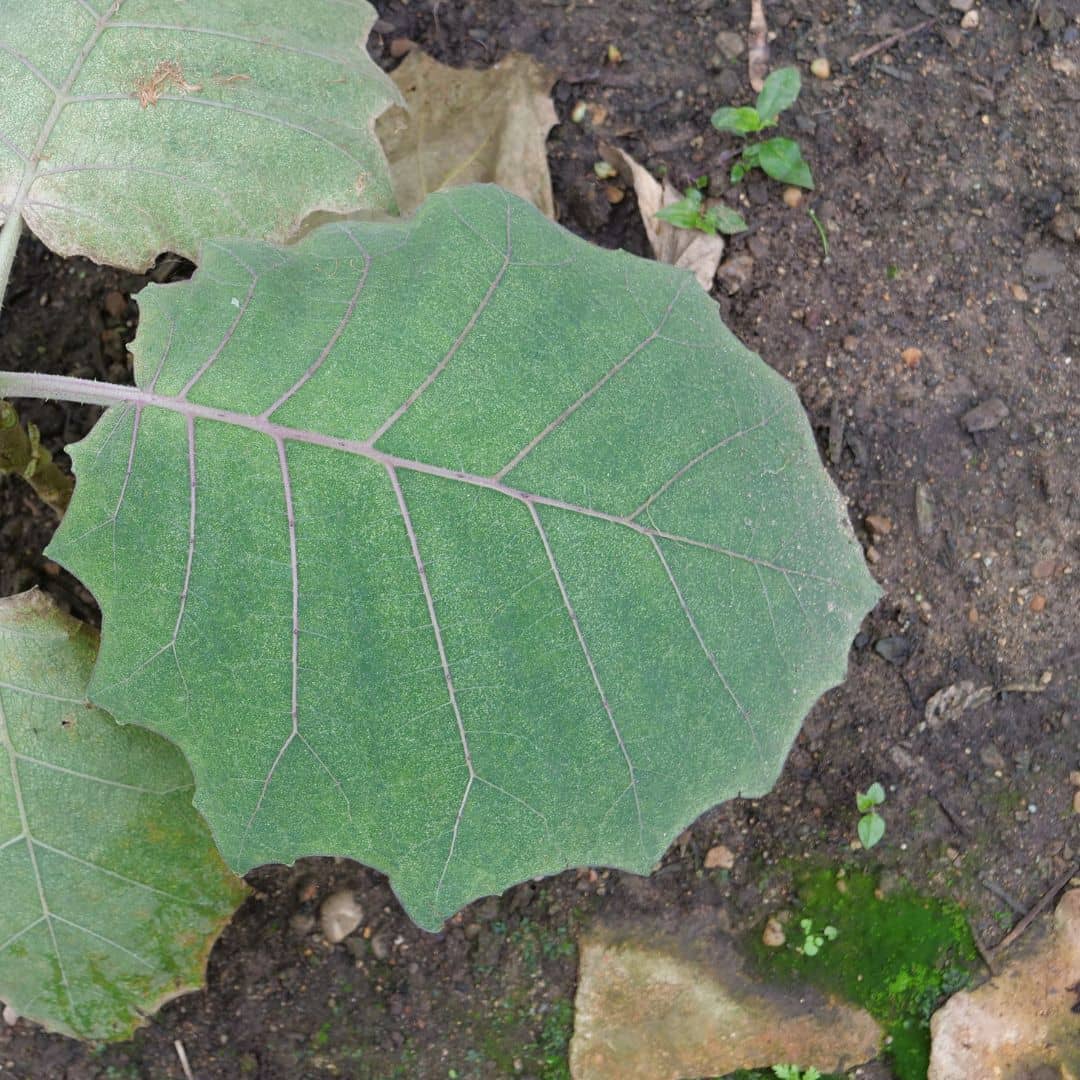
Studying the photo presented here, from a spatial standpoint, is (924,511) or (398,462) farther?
(924,511)

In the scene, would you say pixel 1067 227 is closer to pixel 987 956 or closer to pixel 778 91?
pixel 778 91

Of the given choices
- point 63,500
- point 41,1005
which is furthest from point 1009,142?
point 41,1005

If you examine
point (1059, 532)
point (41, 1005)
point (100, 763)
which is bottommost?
point (41, 1005)

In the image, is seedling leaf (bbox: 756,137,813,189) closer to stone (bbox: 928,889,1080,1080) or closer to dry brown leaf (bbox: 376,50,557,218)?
dry brown leaf (bbox: 376,50,557,218)

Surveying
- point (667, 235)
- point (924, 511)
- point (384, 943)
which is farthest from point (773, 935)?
point (667, 235)

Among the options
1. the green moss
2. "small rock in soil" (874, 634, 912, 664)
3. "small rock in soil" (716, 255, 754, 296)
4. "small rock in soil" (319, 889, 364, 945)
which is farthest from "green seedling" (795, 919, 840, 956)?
"small rock in soil" (716, 255, 754, 296)


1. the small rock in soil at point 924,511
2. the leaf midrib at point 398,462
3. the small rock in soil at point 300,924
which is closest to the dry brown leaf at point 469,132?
the leaf midrib at point 398,462

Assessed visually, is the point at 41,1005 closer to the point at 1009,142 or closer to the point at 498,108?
the point at 498,108
